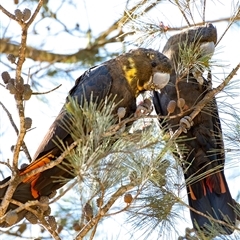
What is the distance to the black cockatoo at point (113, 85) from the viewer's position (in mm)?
2734

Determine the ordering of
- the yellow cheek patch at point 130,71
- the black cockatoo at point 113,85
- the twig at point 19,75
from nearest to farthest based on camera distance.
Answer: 1. the twig at point 19,75
2. the black cockatoo at point 113,85
3. the yellow cheek patch at point 130,71

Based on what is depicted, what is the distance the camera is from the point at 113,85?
9.91ft

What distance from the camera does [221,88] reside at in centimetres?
254

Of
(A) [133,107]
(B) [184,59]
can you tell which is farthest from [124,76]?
(B) [184,59]

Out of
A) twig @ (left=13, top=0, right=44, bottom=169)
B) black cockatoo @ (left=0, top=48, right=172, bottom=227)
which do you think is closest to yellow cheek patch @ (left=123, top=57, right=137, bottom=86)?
black cockatoo @ (left=0, top=48, right=172, bottom=227)

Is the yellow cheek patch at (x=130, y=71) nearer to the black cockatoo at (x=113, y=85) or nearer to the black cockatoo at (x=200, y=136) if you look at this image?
the black cockatoo at (x=113, y=85)

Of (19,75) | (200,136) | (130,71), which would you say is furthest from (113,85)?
(19,75)

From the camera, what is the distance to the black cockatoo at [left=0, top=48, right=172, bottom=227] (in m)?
2.73

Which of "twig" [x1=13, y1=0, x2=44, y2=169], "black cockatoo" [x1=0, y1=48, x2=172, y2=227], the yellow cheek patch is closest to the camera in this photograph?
"twig" [x1=13, y1=0, x2=44, y2=169]

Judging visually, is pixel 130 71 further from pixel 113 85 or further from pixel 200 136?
pixel 200 136

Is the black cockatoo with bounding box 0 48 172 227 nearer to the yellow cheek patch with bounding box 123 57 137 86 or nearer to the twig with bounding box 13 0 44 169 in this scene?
the yellow cheek patch with bounding box 123 57 137 86

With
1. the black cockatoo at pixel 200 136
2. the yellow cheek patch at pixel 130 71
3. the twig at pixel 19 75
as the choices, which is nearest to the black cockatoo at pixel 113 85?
the yellow cheek patch at pixel 130 71

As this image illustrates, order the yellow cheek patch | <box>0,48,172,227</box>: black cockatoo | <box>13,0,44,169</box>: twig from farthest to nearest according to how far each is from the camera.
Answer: the yellow cheek patch → <box>0,48,172,227</box>: black cockatoo → <box>13,0,44,169</box>: twig

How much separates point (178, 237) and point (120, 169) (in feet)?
1.91
